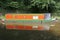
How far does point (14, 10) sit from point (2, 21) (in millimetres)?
7701

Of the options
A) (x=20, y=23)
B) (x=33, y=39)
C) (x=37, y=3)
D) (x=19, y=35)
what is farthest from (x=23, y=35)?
(x=37, y=3)

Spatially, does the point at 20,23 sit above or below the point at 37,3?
below

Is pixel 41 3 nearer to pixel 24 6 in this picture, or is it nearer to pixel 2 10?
pixel 24 6

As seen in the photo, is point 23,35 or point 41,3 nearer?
point 23,35

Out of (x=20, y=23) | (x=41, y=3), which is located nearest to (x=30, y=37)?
(x=20, y=23)

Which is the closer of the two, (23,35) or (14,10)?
(23,35)

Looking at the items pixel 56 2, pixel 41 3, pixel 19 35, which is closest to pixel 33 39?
pixel 19 35

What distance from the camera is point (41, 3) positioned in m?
39.8

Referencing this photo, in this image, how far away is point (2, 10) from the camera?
42.4m

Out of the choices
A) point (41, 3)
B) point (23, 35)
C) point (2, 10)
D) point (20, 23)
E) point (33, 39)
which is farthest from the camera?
point (2, 10)

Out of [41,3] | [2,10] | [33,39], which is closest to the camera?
[33,39]

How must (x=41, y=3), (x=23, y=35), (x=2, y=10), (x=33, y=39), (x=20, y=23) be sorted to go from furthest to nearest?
(x=2, y=10)
(x=41, y=3)
(x=20, y=23)
(x=23, y=35)
(x=33, y=39)

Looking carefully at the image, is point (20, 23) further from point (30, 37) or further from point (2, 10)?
point (30, 37)

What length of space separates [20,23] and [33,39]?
41.9 feet
